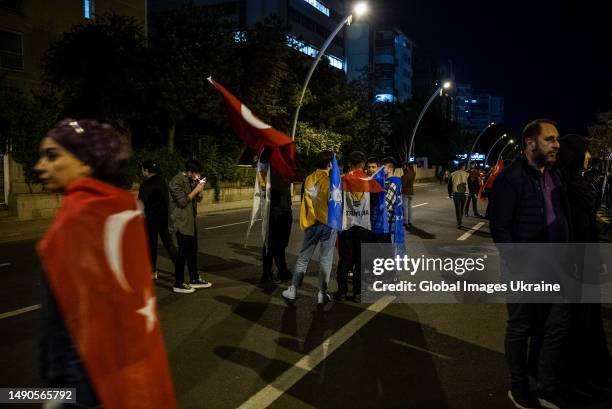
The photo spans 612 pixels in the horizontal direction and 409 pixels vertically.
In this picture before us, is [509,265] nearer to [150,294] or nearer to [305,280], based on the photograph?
[150,294]

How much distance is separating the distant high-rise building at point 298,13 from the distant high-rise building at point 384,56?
433 inches

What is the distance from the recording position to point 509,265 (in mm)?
4023

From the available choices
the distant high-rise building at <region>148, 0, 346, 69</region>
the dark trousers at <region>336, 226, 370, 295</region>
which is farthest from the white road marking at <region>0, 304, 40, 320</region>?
the distant high-rise building at <region>148, 0, 346, 69</region>

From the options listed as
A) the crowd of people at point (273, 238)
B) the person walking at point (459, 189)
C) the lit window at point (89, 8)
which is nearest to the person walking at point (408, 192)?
the person walking at point (459, 189)

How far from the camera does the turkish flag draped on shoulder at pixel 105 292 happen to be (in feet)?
6.16

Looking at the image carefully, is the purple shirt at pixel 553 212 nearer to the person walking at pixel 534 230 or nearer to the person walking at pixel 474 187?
the person walking at pixel 534 230

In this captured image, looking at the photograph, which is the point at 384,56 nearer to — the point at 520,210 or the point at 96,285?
the point at 520,210

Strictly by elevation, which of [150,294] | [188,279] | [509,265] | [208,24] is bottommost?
[188,279]

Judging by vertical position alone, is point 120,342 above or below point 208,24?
below

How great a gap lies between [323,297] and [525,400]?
10.7 feet

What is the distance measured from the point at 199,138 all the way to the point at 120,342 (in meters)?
24.3

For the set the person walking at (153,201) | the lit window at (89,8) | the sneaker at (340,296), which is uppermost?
the lit window at (89,8)

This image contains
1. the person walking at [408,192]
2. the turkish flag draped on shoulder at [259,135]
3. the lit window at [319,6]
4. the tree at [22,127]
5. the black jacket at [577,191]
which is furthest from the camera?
the lit window at [319,6]

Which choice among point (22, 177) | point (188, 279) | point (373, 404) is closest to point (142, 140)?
point (22, 177)
